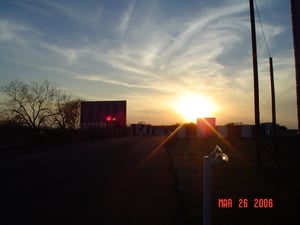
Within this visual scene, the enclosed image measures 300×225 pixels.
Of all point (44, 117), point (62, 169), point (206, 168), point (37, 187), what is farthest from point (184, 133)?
point (206, 168)

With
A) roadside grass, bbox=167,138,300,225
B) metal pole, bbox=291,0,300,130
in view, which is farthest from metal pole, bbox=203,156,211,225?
metal pole, bbox=291,0,300,130

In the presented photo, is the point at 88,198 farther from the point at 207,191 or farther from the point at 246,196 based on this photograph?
the point at 207,191

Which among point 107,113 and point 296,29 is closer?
point 296,29

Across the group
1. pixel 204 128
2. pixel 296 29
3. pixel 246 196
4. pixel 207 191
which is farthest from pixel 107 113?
pixel 207 191

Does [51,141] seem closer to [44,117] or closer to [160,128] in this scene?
[44,117]

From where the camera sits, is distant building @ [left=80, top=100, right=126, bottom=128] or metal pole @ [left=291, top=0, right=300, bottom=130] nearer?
metal pole @ [left=291, top=0, right=300, bottom=130]

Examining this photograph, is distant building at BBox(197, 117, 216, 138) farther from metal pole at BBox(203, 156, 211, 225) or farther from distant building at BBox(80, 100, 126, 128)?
metal pole at BBox(203, 156, 211, 225)
